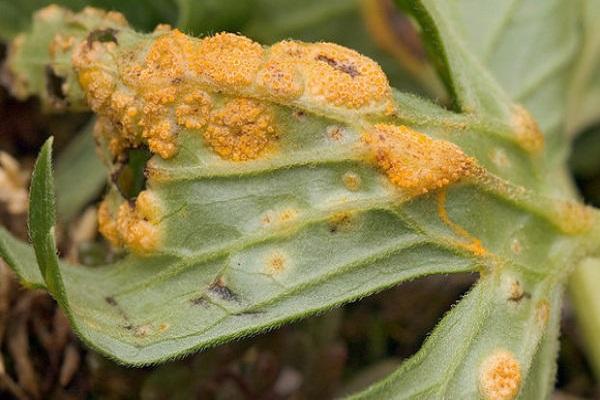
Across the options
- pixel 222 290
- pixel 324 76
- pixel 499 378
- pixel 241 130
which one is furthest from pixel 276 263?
pixel 499 378

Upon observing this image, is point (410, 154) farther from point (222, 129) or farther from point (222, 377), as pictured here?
point (222, 377)

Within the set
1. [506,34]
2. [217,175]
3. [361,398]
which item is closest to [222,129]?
[217,175]

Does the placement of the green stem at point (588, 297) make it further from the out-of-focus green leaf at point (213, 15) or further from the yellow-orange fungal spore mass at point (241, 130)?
the out-of-focus green leaf at point (213, 15)

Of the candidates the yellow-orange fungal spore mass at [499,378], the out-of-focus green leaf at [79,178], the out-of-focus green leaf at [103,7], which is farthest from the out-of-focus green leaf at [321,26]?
the yellow-orange fungal spore mass at [499,378]

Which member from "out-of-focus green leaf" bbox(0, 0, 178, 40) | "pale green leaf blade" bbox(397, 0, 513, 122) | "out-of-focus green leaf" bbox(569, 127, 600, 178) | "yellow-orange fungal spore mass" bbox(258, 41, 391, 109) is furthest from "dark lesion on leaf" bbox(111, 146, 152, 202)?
"out-of-focus green leaf" bbox(569, 127, 600, 178)

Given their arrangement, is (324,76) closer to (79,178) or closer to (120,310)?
(120,310)

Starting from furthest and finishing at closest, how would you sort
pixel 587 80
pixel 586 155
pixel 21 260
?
pixel 586 155 → pixel 587 80 → pixel 21 260
